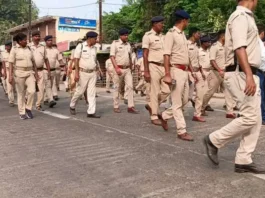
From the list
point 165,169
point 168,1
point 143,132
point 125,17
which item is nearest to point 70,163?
point 165,169

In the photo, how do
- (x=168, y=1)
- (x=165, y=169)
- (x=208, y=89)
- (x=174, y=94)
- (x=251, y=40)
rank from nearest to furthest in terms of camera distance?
1. (x=251, y=40)
2. (x=165, y=169)
3. (x=174, y=94)
4. (x=208, y=89)
5. (x=168, y=1)

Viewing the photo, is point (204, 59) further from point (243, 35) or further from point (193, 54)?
point (243, 35)

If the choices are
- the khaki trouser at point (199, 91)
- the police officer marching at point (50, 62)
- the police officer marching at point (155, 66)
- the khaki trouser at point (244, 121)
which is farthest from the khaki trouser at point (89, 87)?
the khaki trouser at point (244, 121)

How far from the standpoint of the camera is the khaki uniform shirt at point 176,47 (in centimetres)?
609

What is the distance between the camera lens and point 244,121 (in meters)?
4.25

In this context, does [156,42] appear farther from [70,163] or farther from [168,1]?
[168,1]

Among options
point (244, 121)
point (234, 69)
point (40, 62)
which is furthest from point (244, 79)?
point (40, 62)

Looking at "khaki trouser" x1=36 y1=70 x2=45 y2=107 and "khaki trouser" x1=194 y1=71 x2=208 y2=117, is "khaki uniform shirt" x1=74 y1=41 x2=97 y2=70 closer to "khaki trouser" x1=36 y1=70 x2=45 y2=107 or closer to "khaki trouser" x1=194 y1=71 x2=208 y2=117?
"khaki trouser" x1=36 y1=70 x2=45 y2=107

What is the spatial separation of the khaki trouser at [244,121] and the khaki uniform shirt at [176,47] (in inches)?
67.0

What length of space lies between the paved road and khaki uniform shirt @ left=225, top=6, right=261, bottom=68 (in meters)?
1.21

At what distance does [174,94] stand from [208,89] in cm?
243

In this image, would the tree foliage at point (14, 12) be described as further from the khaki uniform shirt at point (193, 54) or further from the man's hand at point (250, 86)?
the man's hand at point (250, 86)

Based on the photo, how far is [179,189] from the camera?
13.0 feet

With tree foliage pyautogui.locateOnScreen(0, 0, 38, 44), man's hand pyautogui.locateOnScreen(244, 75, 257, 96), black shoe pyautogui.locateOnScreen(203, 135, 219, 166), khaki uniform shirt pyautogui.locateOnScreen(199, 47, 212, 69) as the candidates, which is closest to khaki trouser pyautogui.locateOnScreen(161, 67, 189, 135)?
black shoe pyautogui.locateOnScreen(203, 135, 219, 166)
